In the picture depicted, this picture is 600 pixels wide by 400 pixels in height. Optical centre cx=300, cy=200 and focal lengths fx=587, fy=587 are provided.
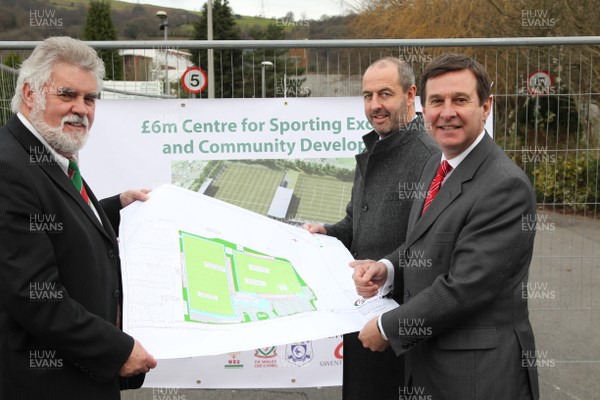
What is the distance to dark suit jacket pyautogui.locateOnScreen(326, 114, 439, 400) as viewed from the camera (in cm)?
298

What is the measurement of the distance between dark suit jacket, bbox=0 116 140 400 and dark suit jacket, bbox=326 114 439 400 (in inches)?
52.0

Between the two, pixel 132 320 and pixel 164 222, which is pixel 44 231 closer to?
pixel 132 320

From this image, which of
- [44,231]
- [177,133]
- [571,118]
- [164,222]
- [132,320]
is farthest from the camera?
[571,118]

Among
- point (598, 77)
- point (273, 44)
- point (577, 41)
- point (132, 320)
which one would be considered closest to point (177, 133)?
point (273, 44)

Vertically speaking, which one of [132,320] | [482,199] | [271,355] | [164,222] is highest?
[482,199]

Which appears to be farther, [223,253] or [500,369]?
[223,253]

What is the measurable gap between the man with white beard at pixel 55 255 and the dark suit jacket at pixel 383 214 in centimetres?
130

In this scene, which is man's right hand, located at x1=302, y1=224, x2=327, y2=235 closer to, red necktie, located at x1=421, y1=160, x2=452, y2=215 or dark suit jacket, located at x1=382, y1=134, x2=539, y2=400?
red necktie, located at x1=421, y1=160, x2=452, y2=215

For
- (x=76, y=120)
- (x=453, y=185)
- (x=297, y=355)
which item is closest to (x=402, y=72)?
(x=453, y=185)

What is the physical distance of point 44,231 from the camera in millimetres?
1974

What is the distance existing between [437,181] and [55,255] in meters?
1.49

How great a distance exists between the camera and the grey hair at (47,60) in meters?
2.11

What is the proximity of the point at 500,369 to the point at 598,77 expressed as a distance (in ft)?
21.9

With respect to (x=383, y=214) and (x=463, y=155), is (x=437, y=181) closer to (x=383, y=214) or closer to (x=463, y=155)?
(x=463, y=155)
